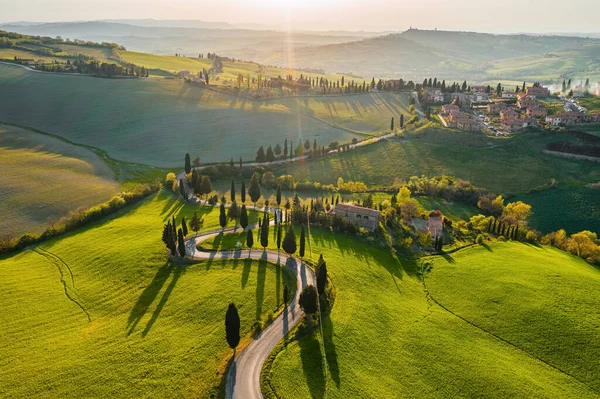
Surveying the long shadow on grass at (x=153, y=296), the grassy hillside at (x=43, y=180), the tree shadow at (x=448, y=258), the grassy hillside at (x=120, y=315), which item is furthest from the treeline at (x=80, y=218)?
the tree shadow at (x=448, y=258)

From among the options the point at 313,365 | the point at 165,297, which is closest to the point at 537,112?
the point at 313,365

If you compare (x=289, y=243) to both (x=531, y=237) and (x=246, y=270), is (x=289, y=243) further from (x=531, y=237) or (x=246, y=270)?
(x=531, y=237)

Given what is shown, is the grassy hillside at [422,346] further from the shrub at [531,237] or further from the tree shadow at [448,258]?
the shrub at [531,237]

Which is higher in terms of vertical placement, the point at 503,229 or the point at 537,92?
the point at 537,92

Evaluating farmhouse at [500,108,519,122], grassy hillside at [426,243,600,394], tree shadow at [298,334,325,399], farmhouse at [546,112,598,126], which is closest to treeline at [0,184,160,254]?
tree shadow at [298,334,325,399]

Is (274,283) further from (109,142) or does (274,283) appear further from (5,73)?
(5,73)

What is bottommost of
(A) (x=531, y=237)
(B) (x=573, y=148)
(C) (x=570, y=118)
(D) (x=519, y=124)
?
(A) (x=531, y=237)
